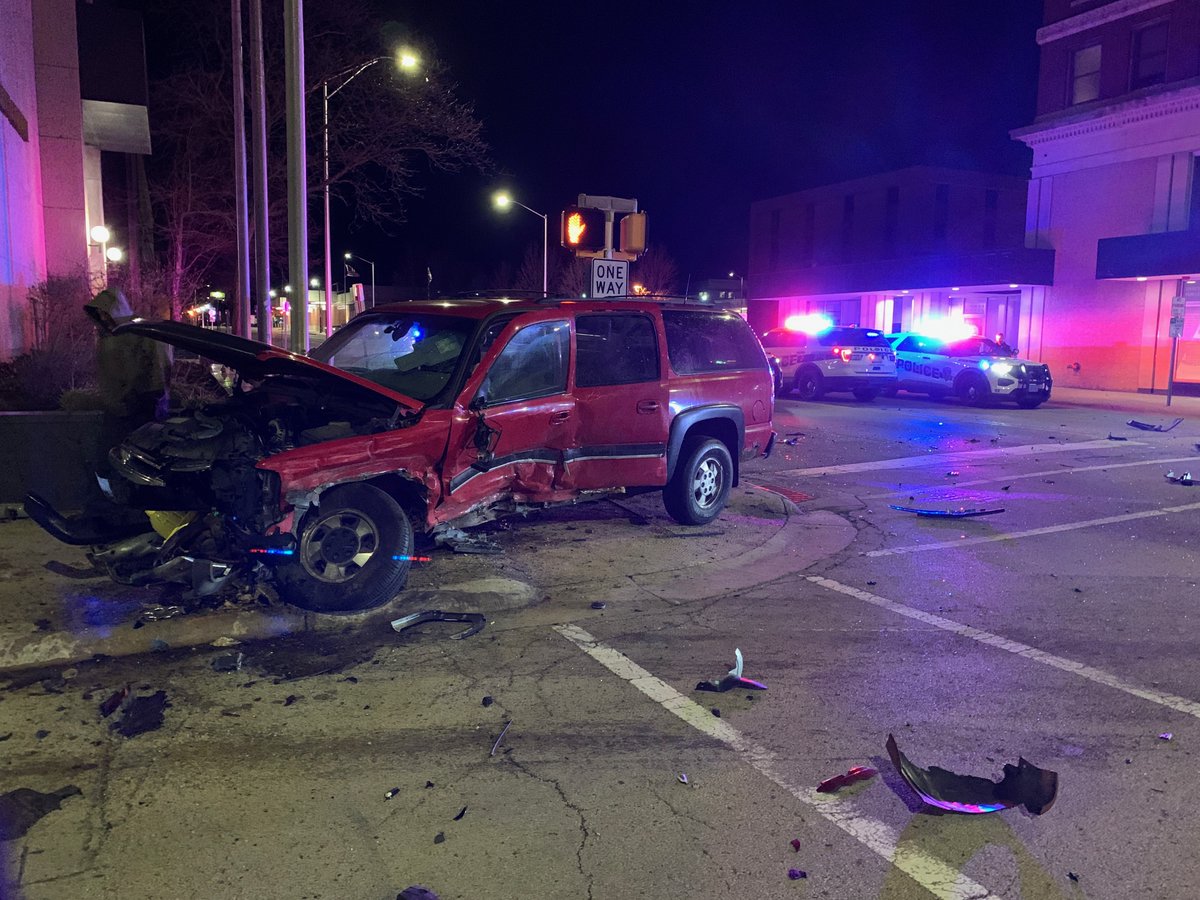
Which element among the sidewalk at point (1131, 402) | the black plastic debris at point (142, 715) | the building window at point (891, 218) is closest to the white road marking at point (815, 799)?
the black plastic debris at point (142, 715)

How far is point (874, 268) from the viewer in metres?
40.9

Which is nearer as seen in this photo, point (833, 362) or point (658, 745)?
point (658, 745)

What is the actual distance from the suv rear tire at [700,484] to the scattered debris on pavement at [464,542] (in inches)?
68.8

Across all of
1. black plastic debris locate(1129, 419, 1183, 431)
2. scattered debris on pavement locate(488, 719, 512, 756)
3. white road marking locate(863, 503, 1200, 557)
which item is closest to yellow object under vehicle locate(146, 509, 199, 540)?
scattered debris on pavement locate(488, 719, 512, 756)

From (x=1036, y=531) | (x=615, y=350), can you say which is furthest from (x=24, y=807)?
(x=1036, y=531)

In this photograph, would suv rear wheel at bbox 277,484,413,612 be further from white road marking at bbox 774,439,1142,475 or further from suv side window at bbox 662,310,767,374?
white road marking at bbox 774,439,1142,475

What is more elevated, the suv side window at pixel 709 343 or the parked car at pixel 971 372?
the suv side window at pixel 709 343

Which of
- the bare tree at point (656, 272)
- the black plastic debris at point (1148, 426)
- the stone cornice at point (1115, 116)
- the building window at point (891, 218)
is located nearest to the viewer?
the black plastic debris at point (1148, 426)

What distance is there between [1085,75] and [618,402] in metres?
31.4

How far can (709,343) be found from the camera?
870cm

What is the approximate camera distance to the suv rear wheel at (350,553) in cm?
573

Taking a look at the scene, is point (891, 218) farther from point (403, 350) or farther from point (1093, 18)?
point (403, 350)

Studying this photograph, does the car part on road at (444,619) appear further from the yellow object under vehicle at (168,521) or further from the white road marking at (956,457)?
the white road marking at (956,457)

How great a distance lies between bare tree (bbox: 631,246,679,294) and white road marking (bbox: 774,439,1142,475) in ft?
178
